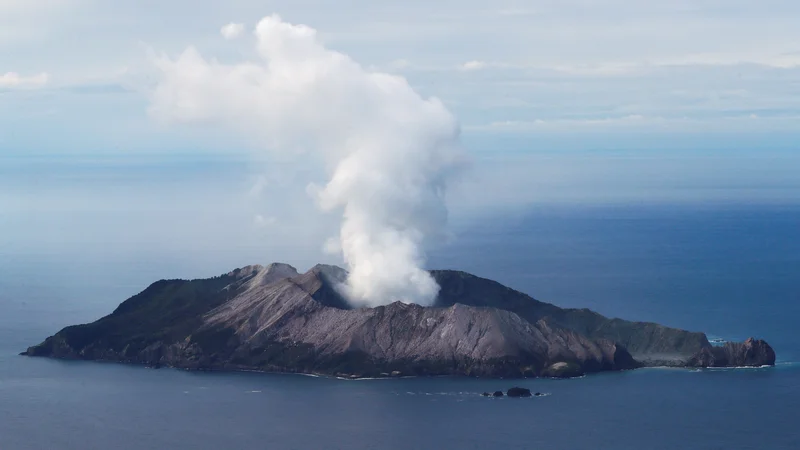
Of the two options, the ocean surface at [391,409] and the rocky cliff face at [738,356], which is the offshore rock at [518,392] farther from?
the rocky cliff face at [738,356]

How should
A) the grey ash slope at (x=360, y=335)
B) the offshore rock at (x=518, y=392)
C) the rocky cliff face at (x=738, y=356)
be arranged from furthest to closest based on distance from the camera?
the rocky cliff face at (x=738, y=356)
the grey ash slope at (x=360, y=335)
the offshore rock at (x=518, y=392)

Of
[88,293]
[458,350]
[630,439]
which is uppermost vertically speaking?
[88,293]

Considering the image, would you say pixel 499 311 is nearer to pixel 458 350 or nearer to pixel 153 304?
pixel 458 350

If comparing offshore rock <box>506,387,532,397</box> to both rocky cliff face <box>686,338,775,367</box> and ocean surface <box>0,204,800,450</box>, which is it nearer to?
ocean surface <box>0,204,800,450</box>

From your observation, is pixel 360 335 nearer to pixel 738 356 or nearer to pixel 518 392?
pixel 518 392

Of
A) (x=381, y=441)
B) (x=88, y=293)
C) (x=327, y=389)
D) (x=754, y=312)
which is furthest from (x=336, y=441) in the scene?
(x=88, y=293)

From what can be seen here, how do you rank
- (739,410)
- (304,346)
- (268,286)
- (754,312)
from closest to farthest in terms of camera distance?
(739,410), (304,346), (268,286), (754,312)

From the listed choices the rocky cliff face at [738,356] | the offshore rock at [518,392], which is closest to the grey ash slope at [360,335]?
the rocky cliff face at [738,356]

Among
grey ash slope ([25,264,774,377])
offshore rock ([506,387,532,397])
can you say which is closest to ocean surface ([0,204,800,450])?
offshore rock ([506,387,532,397])

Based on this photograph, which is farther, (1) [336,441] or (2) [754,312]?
(2) [754,312]
